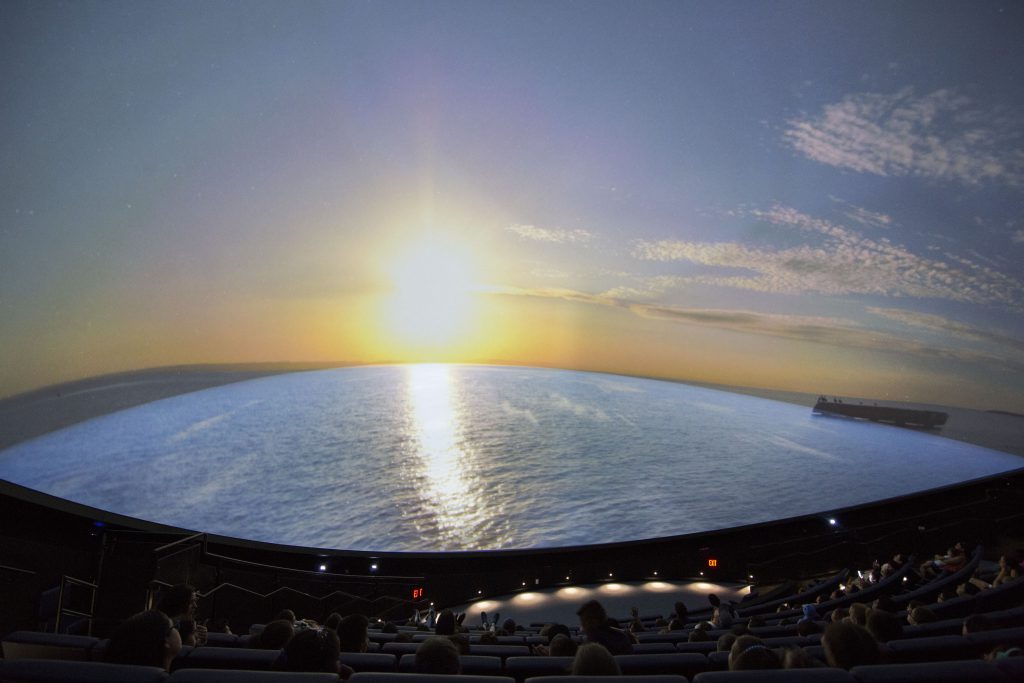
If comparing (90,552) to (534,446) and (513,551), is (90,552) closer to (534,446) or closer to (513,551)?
(513,551)

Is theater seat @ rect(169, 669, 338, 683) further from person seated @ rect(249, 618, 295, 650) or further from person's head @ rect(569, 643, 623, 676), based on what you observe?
person seated @ rect(249, 618, 295, 650)

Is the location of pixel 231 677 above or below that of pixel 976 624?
above

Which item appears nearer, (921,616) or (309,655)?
(309,655)

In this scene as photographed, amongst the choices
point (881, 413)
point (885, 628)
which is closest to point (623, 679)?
point (885, 628)

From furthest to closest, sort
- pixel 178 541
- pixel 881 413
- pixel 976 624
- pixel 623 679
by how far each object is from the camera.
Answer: pixel 881 413 → pixel 178 541 → pixel 976 624 → pixel 623 679

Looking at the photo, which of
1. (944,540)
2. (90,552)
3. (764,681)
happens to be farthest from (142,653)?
(944,540)

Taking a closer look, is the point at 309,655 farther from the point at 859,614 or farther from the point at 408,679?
the point at 859,614

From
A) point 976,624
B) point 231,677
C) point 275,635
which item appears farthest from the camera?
point 275,635
